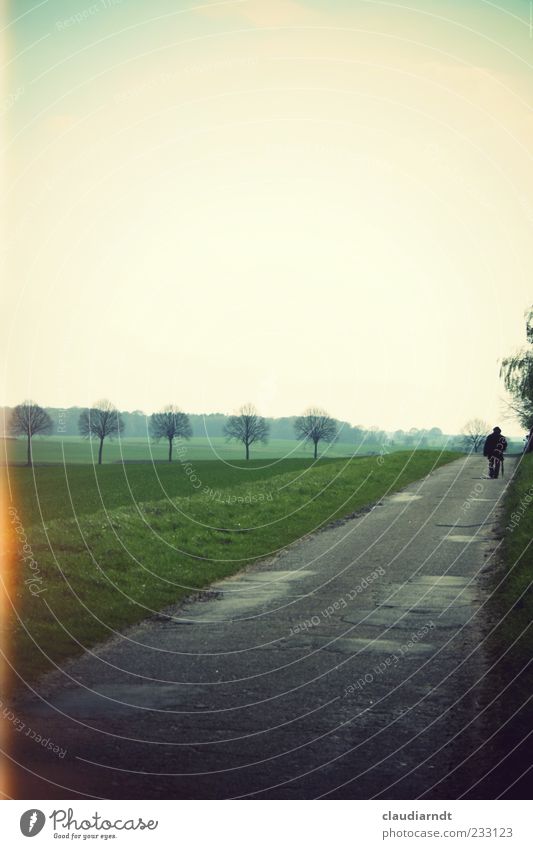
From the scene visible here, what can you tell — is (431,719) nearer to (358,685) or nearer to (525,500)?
(358,685)

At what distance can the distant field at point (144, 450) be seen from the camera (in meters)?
89.4

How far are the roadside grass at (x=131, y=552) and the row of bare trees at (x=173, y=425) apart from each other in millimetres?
41041

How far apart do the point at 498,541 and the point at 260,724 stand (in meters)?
14.3

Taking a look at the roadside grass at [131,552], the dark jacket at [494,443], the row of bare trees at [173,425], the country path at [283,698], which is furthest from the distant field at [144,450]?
the country path at [283,698]

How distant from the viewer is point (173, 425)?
3647 inches

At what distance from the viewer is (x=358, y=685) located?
34.0 feet

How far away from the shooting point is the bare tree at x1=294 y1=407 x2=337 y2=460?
11012 cm

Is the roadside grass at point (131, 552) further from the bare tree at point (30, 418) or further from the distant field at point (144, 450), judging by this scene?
the distant field at point (144, 450)

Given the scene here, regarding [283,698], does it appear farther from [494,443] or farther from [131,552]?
[494,443]

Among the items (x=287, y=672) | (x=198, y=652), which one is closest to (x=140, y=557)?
(x=198, y=652)

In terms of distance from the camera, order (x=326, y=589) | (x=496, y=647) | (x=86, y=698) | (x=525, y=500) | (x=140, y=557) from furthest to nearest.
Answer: (x=525, y=500) < (x=140, y=557) < (x=326, y=589) < (x=496, y=647) < (x=86, y=698)

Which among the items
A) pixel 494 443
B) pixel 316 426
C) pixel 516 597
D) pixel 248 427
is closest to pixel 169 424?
pixel 248 427

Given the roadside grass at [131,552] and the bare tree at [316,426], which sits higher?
the bare tree at [316,426]

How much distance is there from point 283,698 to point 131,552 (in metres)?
10.4
